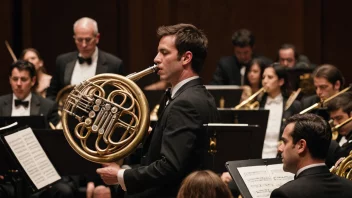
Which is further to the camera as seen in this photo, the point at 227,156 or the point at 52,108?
the point at 52,108

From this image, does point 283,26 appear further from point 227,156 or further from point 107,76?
point 107,76

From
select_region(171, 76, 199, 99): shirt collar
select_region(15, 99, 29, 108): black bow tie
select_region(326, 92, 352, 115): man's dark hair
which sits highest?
select_region(171, 76, 199, 99): shirt collar

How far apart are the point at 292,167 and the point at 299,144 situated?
0.35ft

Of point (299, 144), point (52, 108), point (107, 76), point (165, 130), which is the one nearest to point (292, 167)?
point (299, 144)

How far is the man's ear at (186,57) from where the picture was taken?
347cm

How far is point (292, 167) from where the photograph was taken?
322 cm

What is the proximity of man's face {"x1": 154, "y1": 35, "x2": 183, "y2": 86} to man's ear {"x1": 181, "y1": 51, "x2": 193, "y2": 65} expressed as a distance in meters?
0.01

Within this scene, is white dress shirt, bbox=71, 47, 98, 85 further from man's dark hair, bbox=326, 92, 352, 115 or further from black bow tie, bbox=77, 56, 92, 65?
man's dark hair, bbox=326, 92, 352, 115

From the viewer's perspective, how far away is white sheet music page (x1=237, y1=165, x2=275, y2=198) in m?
3.40

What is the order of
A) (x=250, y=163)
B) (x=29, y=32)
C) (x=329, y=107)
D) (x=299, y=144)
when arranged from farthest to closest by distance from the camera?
(x=29, y=32), (x=329, y=107), (x=250, y=163), (x=299, y=144)

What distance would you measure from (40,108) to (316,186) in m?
3.80

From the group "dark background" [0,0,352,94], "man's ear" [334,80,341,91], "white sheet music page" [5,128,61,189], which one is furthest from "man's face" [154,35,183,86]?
"dark background" [0,0,352,94]

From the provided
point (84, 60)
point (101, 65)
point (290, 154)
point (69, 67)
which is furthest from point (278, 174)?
point (69, 67)

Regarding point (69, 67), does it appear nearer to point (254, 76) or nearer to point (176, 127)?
point (254, 76)
